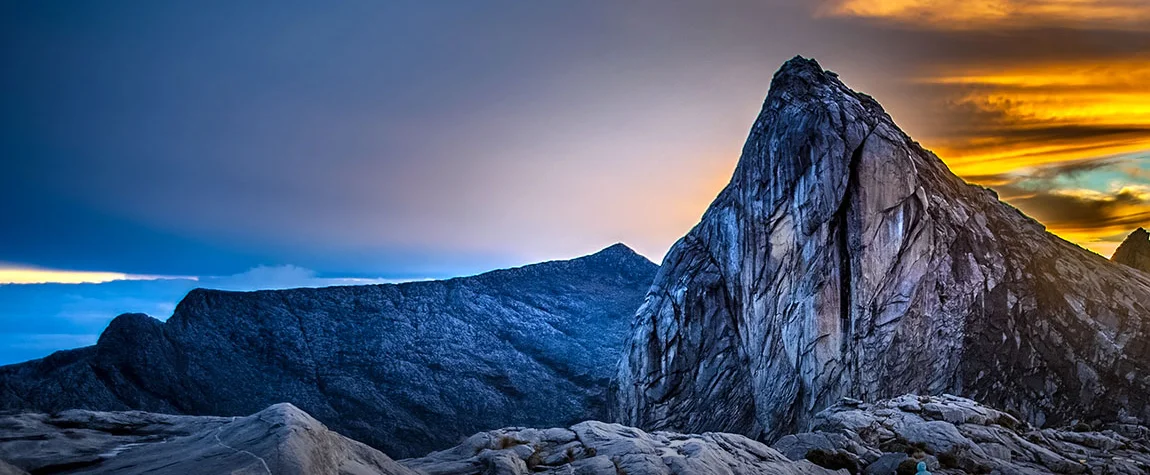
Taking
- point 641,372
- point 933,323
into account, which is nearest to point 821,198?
point 933,323

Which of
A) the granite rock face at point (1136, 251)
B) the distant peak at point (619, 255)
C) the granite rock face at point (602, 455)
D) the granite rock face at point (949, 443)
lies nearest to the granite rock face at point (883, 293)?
the granite rock face at point (949, 443)

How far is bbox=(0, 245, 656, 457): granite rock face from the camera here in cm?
7081

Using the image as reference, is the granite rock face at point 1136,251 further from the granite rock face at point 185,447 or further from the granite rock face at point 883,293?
the granite rock face at point 185,447

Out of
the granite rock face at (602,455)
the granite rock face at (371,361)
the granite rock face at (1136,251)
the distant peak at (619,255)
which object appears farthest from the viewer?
the distant peak at (619,255)

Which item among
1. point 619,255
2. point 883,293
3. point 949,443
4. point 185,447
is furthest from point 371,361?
point 185,447

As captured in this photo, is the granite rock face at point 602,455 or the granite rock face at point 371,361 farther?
the granite rock face at point 371,361

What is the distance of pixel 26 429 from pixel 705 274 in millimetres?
55294

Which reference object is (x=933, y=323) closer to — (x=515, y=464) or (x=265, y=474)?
(x=515, y=464)

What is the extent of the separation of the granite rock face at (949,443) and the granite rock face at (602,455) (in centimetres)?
290

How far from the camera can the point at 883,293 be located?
158 feet

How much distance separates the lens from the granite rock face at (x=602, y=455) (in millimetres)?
16031

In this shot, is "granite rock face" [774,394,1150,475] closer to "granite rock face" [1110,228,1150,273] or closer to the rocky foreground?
the rocky foreground

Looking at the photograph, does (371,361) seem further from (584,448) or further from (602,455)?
(602,455)

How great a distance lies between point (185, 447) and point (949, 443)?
26.6 metres
